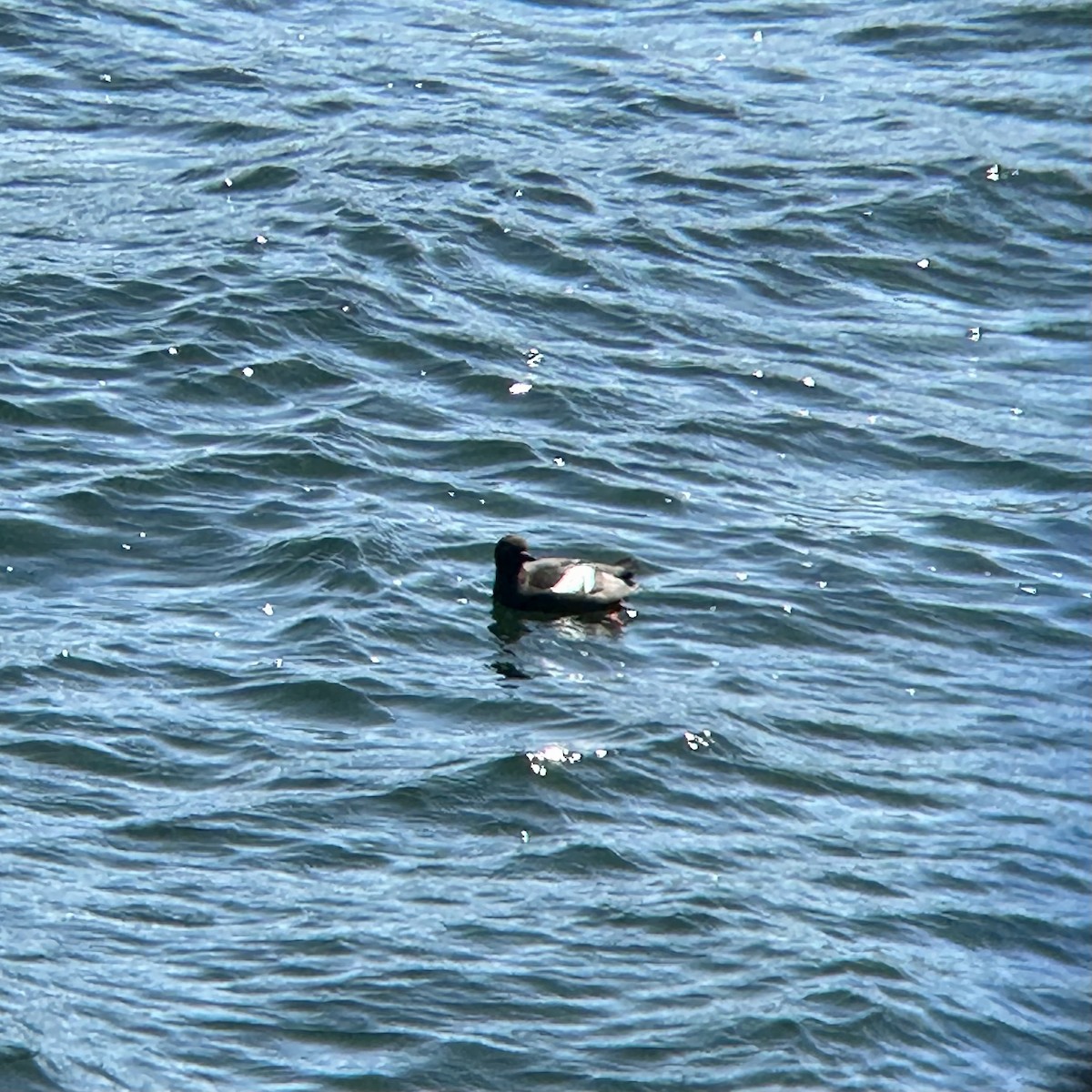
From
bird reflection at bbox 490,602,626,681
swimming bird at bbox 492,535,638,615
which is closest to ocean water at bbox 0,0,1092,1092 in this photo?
bird reflection at bbox 490,602,626,681

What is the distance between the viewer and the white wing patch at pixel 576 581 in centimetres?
Result: 1302

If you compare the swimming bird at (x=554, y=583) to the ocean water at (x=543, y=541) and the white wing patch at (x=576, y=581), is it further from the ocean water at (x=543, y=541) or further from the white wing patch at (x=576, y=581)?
the ocean water at (x=543, y=541)

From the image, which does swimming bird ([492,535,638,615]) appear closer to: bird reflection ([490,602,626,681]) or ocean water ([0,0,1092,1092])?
bird reflection ([490,602,626,681])

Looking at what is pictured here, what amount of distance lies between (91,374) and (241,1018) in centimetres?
696

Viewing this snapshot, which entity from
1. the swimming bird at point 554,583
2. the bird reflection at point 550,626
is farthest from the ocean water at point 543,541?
the swimming bird at point 554,583

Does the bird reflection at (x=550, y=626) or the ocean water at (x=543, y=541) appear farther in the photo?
the bird reflection at (x=550, y=626)

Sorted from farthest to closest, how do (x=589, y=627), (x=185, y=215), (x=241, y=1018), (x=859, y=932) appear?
1. (x=185, y=215)
2. (x=589, y=627)
3. (x=859, y=932)
4. (x=241, y=1018)

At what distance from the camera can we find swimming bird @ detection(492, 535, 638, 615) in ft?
A: 42.5

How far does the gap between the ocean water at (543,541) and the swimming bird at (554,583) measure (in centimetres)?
19

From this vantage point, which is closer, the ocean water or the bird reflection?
the ocean water


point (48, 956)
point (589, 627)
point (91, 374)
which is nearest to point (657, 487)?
point (589, 627)

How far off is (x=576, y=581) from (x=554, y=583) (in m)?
0.12

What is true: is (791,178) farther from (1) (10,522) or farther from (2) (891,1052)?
(2) (891,1052)

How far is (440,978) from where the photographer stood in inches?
377
